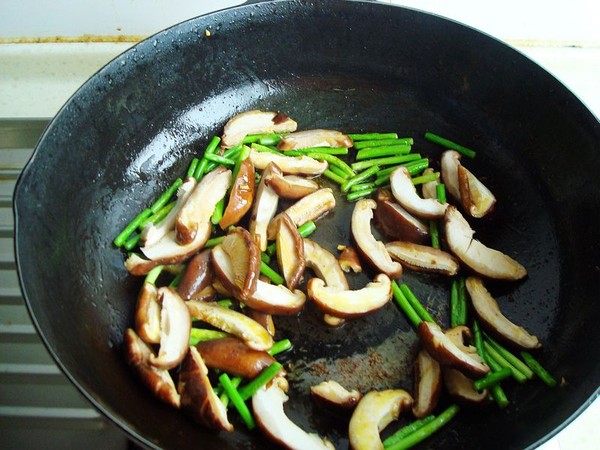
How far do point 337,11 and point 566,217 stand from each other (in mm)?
1190

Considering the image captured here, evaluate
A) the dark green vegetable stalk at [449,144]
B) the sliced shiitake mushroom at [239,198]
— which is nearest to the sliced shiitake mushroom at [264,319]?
the sliced shiitake mushroom at [239,198]

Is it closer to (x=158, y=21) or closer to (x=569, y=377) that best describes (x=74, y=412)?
(x=569, y=377)

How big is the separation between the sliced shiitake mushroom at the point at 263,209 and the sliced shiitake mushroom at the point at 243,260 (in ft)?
0.32

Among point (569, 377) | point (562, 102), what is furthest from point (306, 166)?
point (569, 377)

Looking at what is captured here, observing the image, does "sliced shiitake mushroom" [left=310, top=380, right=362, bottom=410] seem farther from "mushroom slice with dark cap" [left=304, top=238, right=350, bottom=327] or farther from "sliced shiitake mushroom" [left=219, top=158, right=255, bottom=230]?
"sliced shiitake mushroom" [left=219, top=158, right=255, bottom=230]

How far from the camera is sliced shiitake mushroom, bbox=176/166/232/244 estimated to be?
1873mm

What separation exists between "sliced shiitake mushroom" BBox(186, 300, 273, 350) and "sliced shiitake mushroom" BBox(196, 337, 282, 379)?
0.03 metres

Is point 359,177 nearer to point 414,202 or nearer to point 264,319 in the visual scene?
point 414,202

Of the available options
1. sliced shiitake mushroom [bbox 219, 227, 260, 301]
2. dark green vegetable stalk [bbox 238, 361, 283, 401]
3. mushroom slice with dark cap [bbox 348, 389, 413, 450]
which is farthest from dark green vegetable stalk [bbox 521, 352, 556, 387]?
sliced shiitake mushroom [bbox 219, 227, 260, 301]

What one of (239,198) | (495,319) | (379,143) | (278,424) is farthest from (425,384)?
(379,143)

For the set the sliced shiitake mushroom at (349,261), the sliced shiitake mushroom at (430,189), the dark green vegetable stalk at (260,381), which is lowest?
the dark green vegetable stalk at (260,381)

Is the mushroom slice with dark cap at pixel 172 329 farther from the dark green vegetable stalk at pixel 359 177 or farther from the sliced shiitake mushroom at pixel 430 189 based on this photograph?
the sliced shiitake mushroom at pixel 430 189

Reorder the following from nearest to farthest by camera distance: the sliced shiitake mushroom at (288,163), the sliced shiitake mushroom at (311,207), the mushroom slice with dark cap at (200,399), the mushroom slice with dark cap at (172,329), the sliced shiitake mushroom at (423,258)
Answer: the mushroom slice with dark cap at (200,399), the mushroom slice with dark cap at (172,329), the sliced shiitake mushroom at (423,258), the sliced shiitake mushroom at (311,207), the sliced shiitake mushroom at (288,163)

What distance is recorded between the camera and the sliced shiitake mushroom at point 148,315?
1.64 metres
